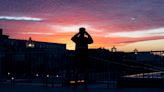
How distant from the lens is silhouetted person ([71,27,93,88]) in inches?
508

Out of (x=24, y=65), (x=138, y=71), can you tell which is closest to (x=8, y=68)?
(x=24, y=65)

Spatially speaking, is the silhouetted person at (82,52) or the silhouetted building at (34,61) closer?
the silhouetted person at (82,52)

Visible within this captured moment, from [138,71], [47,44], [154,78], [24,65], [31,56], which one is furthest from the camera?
[47,44]

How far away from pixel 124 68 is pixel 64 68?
239 cm

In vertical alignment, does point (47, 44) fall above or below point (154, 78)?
above

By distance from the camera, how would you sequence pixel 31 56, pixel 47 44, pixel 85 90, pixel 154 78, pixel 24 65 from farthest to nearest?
pixel 47 44, pixel 24 65, pixel 31 56, pixel 154 78, pixel 85 90

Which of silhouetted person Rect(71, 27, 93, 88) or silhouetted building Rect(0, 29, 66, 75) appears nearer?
silhouetted person Rect(71, 27, 93, 88)

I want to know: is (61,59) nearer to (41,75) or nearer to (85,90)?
(41,75)

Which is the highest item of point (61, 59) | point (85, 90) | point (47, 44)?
point (47, 44)

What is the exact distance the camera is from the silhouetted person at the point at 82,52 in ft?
42.3

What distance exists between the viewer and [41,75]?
17.3 m

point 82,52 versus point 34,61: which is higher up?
point 82,52

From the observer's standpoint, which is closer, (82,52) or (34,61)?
(82,52)

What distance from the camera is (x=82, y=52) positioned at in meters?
13.1
